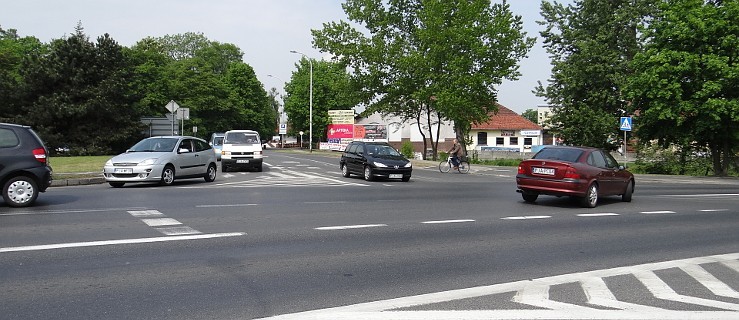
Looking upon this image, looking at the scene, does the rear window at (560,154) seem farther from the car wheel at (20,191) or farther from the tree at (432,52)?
the tree at (432,52)

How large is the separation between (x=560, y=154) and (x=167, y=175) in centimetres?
1156

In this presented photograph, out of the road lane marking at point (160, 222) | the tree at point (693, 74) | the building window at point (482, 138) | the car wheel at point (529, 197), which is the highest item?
the tree at point (693, 74)

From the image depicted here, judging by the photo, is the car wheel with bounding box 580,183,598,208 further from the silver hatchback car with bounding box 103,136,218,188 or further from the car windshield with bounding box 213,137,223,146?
the car windshield with bounding box 213,137,223,146

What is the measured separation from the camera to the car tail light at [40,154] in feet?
39.1

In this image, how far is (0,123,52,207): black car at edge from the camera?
1155 cm

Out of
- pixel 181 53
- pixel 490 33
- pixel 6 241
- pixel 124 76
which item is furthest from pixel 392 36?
pixel 181 53

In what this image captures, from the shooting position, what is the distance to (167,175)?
1797 centimetres

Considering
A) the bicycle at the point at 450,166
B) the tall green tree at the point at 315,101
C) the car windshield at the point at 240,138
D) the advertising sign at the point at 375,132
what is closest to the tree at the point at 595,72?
the bicycle at the point at 450,166

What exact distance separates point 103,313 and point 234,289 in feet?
4.08

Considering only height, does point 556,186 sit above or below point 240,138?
below

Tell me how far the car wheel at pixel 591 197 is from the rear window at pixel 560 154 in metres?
0.80

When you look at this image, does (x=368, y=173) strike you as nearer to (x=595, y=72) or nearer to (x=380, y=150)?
(x=380, y=150)

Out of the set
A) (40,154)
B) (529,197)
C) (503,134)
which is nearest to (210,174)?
(40,154)

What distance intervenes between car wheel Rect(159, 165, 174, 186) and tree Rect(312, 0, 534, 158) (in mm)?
21568
